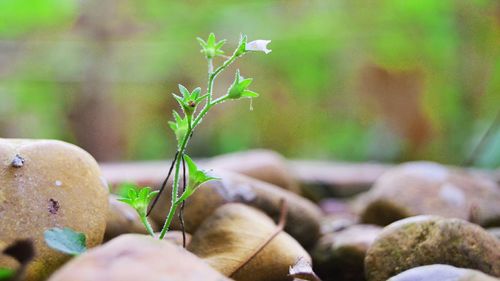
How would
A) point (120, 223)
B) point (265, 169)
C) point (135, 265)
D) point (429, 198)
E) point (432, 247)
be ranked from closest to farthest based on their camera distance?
point (135, 265) → point (432, 247) → point (120, 223) → point (429, 198) → point (265, 169)

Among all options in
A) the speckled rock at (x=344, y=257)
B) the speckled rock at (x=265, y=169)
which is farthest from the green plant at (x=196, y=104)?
the speckled rock at (x=265, y=169)

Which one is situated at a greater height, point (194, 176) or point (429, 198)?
point (194, 176)

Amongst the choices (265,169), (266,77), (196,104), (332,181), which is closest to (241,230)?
(196,104)

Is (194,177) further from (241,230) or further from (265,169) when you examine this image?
(265,169)

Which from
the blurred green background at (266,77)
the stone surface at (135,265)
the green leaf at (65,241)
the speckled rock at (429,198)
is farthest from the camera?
the blurred green background at (266,77)

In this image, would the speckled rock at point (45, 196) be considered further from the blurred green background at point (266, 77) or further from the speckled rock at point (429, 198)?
the blurred green background at point (266, 77)

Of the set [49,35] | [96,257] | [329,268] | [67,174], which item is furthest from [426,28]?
[96,257]

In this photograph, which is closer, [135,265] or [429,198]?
[135,265]

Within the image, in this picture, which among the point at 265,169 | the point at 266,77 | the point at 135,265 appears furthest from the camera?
the point at 266,77
